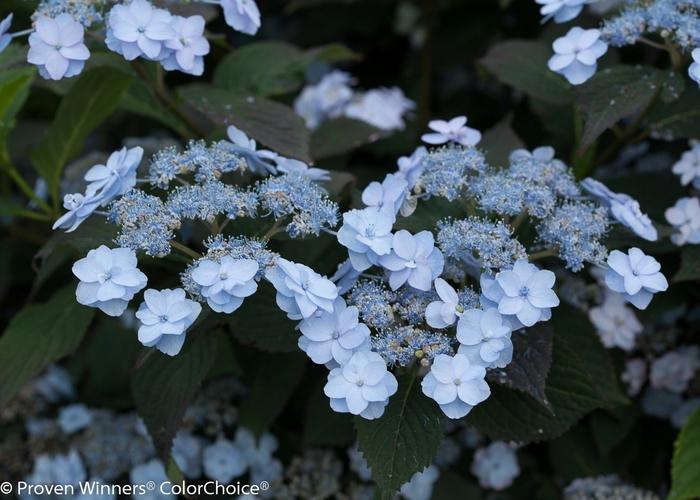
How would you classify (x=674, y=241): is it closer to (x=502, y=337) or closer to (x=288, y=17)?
(x=502, y=337)

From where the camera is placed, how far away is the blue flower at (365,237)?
4.12ft

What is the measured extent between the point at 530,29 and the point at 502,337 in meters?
1.62

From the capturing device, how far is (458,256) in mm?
1330

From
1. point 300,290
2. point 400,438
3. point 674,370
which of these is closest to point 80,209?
point 300,290

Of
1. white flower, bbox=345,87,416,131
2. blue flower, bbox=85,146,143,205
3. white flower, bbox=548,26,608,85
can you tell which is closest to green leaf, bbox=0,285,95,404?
blue flower, bbox=85,146,143,205

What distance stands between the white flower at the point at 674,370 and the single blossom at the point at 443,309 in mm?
853

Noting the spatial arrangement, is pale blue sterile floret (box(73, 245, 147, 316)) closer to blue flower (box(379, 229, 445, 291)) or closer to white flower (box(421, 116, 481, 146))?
blue flower (box(379, 229, 445, 291))

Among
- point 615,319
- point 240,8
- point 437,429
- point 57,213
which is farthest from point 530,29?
point 437,429

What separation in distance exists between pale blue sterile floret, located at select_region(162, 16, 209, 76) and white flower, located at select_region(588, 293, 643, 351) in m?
0.90

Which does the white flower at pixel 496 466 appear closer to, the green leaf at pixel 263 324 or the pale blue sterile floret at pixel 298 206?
the green leaf at pixel 263 324

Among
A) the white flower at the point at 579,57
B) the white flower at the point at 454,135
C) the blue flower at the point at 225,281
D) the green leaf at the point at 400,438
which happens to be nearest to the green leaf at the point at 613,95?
the white flower at the point at 579,57

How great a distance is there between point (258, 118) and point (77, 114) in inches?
14.0

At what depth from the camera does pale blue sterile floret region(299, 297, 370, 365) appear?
48.3 inches

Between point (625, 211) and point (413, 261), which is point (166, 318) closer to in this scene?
point (413, 261)
